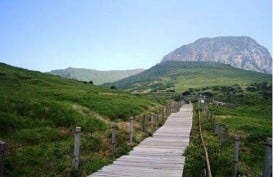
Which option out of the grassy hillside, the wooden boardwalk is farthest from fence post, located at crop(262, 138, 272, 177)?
the grassy hillside

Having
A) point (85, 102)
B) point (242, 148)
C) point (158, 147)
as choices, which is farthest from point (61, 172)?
point (85, 102)

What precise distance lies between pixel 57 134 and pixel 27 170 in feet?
29.3

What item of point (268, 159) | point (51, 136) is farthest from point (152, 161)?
point (51, 136)

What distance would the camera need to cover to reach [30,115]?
3006 centimetres

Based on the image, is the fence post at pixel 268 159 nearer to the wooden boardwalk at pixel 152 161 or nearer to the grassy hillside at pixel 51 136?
the wooden boardwalk at pixel 152 161

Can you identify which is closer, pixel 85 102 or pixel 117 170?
pixel 117 170

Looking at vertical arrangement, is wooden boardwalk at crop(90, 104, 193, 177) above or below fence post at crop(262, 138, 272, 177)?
below

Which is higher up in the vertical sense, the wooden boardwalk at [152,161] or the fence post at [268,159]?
the fence post at [268,159]

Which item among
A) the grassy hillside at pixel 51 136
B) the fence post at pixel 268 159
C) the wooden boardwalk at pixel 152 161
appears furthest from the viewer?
A: the grassy hillside at pixel 51 136

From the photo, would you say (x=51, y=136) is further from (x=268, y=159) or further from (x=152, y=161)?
(x=268, y=159)

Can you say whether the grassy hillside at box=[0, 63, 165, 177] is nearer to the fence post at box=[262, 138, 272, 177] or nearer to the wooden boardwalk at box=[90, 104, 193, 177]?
the wooden boardwalk at box=[90, 104, 193, 177]

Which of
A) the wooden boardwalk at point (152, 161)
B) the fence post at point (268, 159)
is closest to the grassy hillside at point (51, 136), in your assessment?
the wooden boardwalk at point (152, 161)

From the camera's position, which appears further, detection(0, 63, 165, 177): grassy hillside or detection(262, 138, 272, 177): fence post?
detection(0, 63, 165, 177): grassy hillside

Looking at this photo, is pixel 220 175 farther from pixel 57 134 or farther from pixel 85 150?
pixel 57 134
